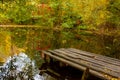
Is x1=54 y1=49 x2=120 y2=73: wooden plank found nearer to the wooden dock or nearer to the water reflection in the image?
the wooden dock

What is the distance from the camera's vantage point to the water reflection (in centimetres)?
1415

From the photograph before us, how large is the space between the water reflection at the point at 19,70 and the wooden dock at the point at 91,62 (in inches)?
64.9

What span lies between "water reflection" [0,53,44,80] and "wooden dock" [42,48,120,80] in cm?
165

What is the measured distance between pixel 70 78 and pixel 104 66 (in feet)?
7.50

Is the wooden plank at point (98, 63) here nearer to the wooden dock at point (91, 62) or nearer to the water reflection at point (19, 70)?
the wooden dock at point (91, 62)

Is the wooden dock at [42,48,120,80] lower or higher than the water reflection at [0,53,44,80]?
higher

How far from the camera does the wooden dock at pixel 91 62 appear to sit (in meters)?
12.9

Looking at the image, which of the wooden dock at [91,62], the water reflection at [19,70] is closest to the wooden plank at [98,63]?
the wooden dock at [91,62]

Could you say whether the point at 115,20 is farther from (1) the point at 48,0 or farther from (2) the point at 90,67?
(2) the point at 90,67

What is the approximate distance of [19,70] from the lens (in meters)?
15.5

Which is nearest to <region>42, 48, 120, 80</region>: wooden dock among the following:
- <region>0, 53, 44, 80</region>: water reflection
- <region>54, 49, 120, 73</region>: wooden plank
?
<region>54, 49, 120, 73</region>: wooden plank

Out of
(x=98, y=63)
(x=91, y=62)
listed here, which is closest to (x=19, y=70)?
(x=91, y=62)

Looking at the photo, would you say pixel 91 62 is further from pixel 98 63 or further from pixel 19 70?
pixel 19 70

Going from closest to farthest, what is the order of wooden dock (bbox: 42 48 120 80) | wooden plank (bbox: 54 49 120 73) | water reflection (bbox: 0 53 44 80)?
wooden dock (bbox: 42 48 120 80) → wooden plank (bbox: 54 49 120 73) → water reflection (bbox: 0 53 44 80)
